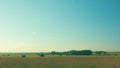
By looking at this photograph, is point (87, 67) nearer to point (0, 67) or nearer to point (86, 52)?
point (0, 67)

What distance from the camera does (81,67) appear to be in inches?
810

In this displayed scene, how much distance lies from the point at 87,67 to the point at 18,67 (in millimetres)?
5320

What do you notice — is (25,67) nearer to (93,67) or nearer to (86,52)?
(93,67)

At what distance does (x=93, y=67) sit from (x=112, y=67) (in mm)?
1473

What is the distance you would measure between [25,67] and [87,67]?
15.8ft

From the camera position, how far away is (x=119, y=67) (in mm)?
20422

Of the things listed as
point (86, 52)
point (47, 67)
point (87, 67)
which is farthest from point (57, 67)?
point (86, 52)

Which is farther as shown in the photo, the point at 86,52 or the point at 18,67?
the point at 86,52

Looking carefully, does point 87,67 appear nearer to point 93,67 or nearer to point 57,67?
point 93,67

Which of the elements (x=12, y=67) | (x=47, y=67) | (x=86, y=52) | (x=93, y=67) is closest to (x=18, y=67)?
(x=12, y=67)

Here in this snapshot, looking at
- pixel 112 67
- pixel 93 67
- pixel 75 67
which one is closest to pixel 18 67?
pixel 75 67

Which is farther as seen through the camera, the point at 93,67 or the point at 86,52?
the point at 86,52

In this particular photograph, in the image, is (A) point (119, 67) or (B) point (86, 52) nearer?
(A) point (119, 67)

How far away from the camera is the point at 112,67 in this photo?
67.7ft
